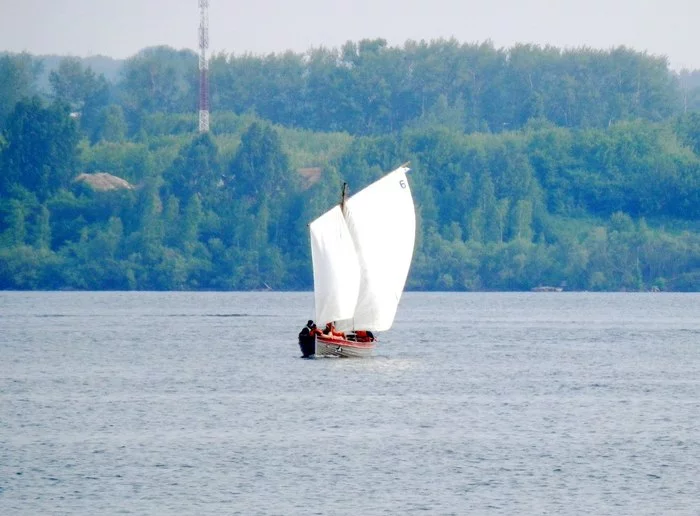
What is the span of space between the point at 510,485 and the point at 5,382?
31915 mm

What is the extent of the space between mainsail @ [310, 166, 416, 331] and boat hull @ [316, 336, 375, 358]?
33.5 inches

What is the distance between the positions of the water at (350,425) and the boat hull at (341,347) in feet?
3.19

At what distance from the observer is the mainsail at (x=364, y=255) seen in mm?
77562

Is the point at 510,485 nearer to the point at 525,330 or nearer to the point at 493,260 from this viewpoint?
the point at 525,330

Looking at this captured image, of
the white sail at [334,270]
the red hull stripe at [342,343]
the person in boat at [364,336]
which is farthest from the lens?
the person in boat at [364,336]

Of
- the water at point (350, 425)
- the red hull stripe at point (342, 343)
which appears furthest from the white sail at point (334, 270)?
the water at point (350, 425)

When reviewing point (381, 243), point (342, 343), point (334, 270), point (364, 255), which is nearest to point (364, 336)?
point (342, 343)

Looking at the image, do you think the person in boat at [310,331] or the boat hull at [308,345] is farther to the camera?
the boat hull at [308,345]

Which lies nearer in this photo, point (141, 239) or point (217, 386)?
point (217, 386)

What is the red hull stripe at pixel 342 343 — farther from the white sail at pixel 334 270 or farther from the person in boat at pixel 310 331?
the white sail at pixel 334 270

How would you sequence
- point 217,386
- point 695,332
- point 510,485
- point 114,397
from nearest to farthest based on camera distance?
point 510,485, point 114,397, point 217,386, point 695,332

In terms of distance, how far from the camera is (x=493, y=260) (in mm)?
197625

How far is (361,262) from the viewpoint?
256ft

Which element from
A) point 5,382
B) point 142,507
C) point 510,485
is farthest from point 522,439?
point 5,382
